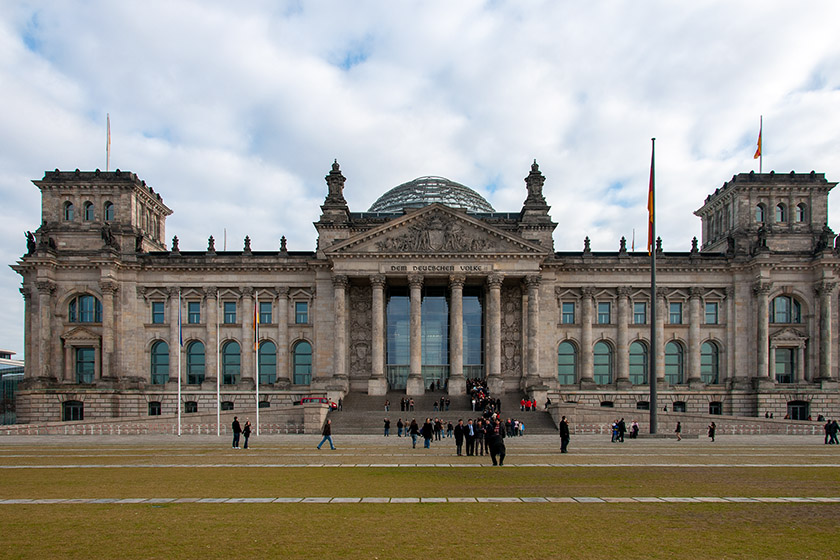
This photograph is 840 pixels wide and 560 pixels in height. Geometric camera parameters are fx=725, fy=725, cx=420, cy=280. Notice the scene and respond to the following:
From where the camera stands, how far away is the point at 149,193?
8056cm

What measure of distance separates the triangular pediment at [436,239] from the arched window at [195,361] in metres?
18.1

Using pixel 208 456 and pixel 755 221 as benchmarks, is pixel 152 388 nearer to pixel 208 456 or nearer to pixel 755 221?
pixel 208 456

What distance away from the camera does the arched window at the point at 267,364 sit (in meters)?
75.8

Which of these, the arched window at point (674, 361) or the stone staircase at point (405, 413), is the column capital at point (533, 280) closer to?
the stone staircase at point (405, 413)

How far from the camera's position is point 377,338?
69.8 m

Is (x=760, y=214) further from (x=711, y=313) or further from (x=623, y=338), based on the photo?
(x=623, y=338)

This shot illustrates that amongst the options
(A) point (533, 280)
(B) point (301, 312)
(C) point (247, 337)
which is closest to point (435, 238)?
(A) point (533, 280)

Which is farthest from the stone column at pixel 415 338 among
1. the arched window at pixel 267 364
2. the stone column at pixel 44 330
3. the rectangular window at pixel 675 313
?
the stone column at pixel 44 330

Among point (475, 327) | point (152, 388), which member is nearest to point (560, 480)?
point (475, 327)

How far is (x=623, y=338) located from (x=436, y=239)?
2227 centimetres

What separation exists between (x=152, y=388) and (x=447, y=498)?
61.7 metres

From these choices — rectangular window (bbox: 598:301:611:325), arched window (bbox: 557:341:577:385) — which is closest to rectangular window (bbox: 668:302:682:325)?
rectangular window (bbox: 598:301:611:325)

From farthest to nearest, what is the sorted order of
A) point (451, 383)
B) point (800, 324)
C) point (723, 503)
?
point (800, 324) → point (451, 383) → point (723, 503)

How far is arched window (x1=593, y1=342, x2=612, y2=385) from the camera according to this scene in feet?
248
